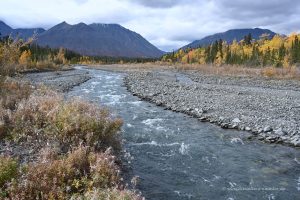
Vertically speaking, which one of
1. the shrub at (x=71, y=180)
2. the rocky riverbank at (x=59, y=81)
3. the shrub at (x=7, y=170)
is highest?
the shrub at (x=7, y=170)

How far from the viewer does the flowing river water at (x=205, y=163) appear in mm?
9641

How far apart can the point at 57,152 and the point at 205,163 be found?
17.2 feet

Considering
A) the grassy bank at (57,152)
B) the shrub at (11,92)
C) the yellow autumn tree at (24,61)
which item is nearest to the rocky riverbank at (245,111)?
the grassy bank at (57,152)

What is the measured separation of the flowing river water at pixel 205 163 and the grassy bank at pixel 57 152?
1329 millimetres

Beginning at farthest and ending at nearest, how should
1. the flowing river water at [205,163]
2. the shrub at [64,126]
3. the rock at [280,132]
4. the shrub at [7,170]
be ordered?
the rock at [280,132] < the shrub at [64,126] < the flowing river water at [205,163] < the shrub at [7,170]

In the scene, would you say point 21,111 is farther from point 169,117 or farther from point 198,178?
point 169,117

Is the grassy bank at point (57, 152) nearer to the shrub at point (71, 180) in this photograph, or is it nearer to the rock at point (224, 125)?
the shrub at point (71, 180)

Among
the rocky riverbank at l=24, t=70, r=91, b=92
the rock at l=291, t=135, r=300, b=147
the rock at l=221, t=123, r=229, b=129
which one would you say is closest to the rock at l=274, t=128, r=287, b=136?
the rock at l=291, t=135, r=300, b=147

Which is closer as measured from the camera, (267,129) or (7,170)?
(7,170)

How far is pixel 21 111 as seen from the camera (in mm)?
11758

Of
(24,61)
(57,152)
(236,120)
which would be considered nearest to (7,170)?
(57,152)

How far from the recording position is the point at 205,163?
39.1ft

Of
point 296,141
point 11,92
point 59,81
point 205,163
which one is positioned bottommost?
point 205,163

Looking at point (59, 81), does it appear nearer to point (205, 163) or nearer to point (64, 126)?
point (64, 126)
